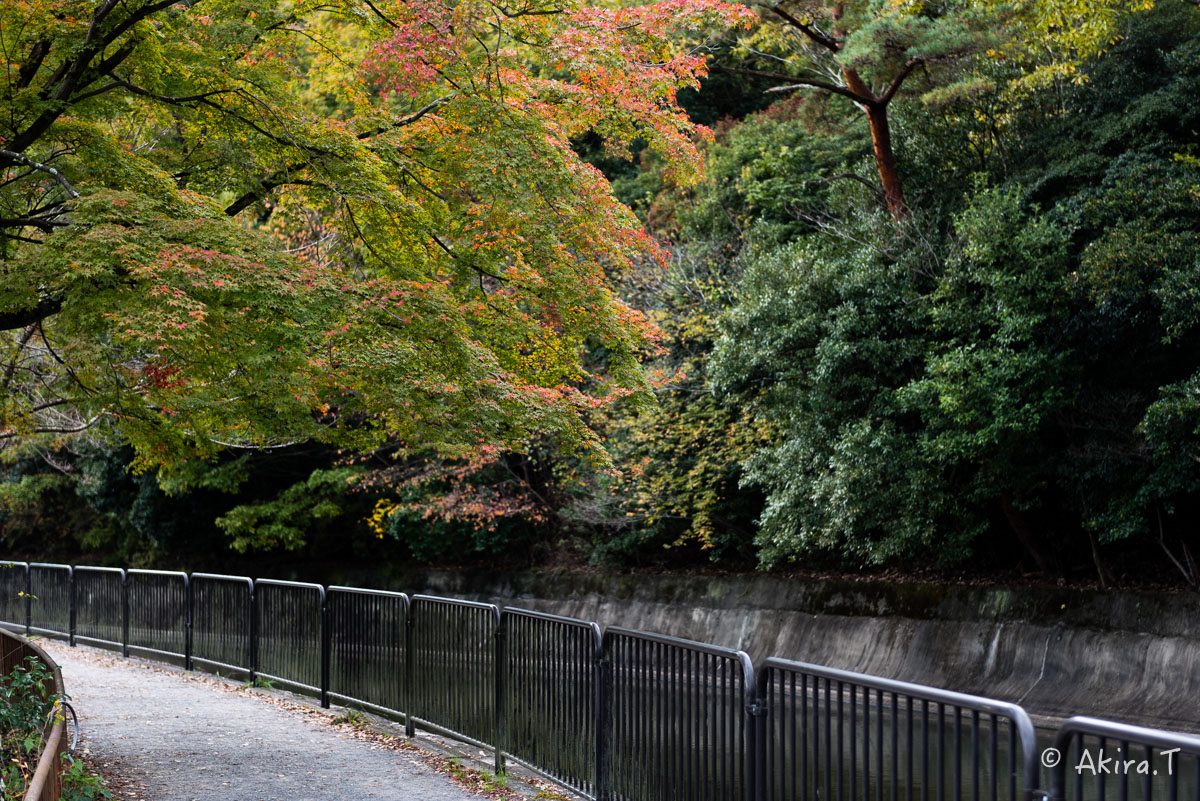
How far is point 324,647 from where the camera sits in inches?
470

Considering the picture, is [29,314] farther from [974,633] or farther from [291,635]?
[974,633]

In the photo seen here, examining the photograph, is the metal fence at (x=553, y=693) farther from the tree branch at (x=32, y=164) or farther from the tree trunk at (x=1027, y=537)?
the tree trunk at (x=1027, y=537)

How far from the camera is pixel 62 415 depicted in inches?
850

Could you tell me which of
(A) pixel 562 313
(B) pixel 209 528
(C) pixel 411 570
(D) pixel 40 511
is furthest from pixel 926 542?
(D) pixel 40 511

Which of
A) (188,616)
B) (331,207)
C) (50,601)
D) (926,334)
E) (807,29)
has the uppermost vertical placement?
(807,29)

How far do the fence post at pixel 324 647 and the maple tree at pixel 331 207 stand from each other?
5.92ft

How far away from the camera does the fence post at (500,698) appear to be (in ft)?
29.0

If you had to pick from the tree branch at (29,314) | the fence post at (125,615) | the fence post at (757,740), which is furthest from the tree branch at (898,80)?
the fence post at (757,740)

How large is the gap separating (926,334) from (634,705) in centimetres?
1159

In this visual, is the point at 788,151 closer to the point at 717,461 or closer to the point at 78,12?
the point at 717,461

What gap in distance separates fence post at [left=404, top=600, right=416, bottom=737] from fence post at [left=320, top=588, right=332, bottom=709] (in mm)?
1718

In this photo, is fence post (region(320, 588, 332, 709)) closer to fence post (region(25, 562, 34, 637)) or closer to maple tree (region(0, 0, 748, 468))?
maple tree (region(0, 0, 748, 468))

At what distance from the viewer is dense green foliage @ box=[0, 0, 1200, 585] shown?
49.2 feet

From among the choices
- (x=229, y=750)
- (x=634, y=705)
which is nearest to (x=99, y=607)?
(x=229, y=750)
